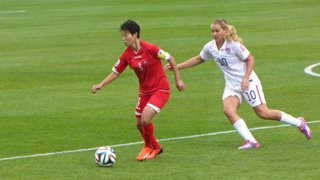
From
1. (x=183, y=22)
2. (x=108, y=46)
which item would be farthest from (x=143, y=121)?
(x=183, y=22)

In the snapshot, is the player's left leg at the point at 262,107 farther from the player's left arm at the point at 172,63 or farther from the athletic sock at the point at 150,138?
the athletic sock at the point at 150,138

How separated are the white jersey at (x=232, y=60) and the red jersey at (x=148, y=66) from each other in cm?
100

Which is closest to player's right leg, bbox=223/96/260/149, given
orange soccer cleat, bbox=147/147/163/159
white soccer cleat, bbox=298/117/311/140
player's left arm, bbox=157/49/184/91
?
white soccer cleat, bbox=298/117/311/140

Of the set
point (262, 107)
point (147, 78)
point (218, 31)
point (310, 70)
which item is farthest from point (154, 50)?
point (310, 70)

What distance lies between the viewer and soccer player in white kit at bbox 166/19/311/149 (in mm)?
13469

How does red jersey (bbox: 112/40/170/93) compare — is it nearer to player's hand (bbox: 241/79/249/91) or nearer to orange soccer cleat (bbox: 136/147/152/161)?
orange soccer cleat (bbox: 136/147/152/161)

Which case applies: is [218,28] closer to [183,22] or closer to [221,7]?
[183,22]

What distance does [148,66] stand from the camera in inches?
516

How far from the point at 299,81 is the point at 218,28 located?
6940 mm

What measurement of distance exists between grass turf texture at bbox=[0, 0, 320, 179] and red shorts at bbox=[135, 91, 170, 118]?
69cm

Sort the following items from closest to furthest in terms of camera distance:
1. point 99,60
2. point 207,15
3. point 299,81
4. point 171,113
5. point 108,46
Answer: point 171,113
point 299,81
point 99,60
point 108,46
point 207,15

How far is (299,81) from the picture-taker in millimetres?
20078

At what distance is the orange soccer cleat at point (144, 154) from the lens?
12.9 meters

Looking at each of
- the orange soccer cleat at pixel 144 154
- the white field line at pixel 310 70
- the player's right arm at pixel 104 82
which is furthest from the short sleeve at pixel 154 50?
the white field line at pixel 310 70
